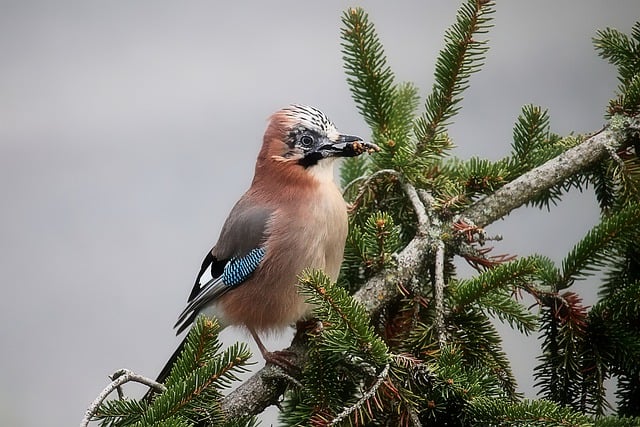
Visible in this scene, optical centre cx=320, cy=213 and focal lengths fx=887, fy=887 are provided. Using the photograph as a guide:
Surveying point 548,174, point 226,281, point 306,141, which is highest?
point 306,141

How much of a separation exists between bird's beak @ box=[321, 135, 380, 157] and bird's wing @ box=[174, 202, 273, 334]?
8.5 inches

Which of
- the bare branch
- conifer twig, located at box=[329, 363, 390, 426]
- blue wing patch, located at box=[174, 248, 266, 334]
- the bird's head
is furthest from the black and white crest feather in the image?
conifer twig, located at box=[329, 363, 390, 426]

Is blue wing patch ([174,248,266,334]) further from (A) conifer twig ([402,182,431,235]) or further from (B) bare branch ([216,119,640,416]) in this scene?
(A) conifer twig ([402,182,431,235])

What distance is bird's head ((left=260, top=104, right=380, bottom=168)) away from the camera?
223 cm

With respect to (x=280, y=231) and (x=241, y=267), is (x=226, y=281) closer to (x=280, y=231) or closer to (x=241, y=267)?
(x=241, y=267)

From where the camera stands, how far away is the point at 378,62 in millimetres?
2277

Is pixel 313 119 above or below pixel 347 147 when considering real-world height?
above

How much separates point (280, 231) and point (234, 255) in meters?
0.16

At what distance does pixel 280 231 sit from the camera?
2172 millimetres

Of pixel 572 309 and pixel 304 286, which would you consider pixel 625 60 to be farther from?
pixel 304 286

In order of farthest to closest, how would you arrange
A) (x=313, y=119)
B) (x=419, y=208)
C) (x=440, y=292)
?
1. (x=313, y=119)
2. (x=419, y=208)
3. (x=440, y=292)

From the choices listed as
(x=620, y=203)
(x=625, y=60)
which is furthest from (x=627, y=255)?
(x=625, y=60)

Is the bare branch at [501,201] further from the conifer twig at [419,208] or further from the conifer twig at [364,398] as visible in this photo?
the conifer twig at [364,398]

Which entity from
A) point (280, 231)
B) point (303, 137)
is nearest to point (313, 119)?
point (303, 137)
